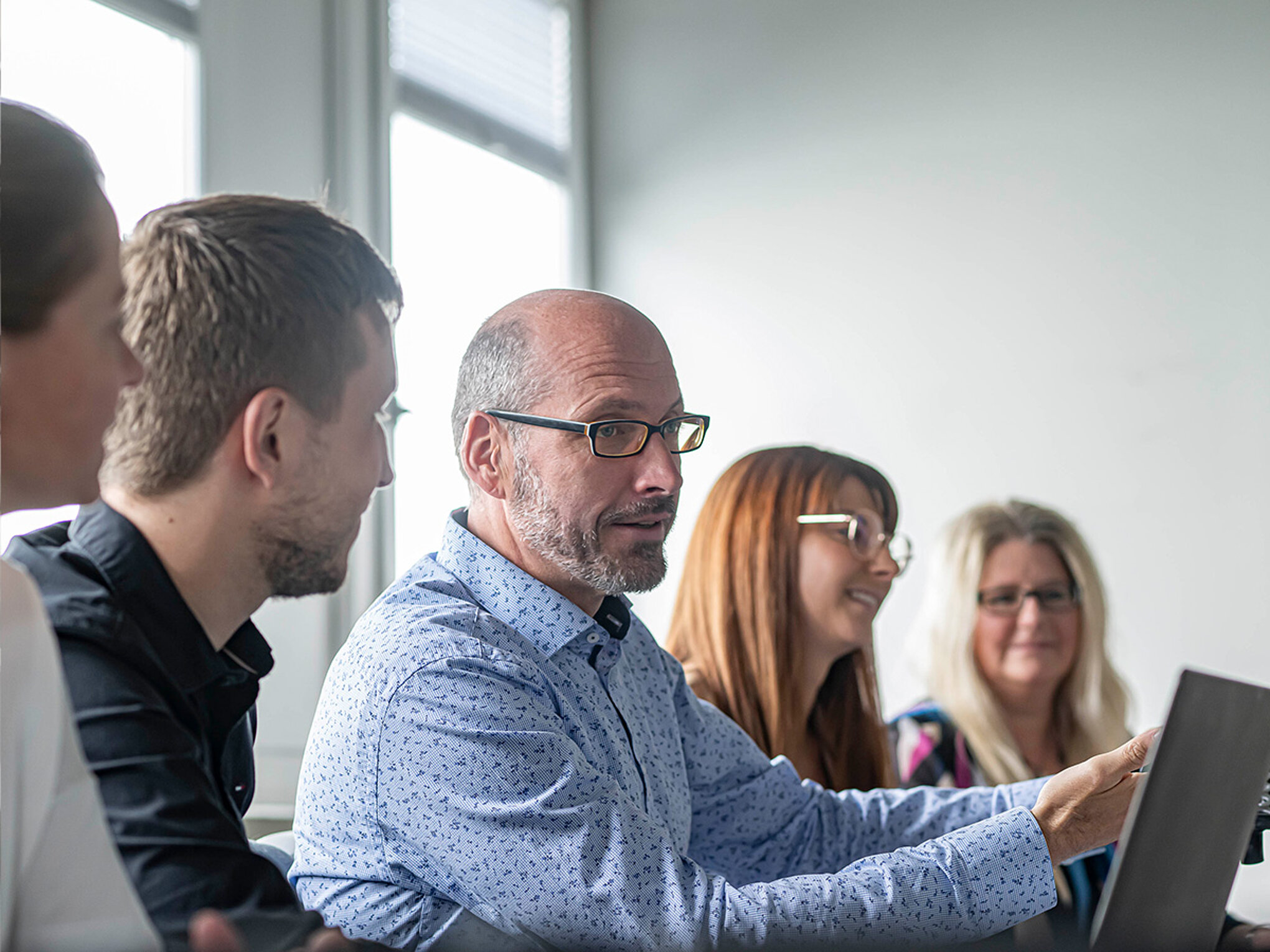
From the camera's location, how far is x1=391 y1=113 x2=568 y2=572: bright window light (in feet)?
11.0

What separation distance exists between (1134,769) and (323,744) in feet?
2.77

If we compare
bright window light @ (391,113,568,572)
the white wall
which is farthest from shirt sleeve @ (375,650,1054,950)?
the white wall

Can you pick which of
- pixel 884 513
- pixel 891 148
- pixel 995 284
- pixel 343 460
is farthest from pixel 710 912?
pixel 891 148

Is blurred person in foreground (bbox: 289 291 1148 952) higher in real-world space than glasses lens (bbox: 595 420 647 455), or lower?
lower

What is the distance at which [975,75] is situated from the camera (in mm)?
3727

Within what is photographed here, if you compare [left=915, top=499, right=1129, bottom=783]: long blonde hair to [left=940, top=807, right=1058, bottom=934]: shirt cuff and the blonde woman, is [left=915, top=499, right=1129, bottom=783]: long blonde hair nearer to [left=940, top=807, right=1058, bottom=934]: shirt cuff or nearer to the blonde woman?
the blonde woman

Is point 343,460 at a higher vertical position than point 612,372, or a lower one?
lower

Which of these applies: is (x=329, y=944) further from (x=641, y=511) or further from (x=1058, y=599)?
(x=1058, y=599)

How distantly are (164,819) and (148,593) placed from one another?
0.59 ft

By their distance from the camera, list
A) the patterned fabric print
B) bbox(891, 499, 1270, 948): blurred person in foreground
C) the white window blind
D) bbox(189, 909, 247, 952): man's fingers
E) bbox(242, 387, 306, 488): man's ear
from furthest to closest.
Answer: the white window blind < bbox(891, 499, 1270, 948): blurred person in foreground < the patterned fabric print < bbox(242, 387, 306, 488): man's ear < bbox(189, 909, 247, 952): man's fingers

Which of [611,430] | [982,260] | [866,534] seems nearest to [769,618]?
[866,534]

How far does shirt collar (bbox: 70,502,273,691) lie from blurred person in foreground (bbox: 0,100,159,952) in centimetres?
16

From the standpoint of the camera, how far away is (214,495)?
3.08 feet

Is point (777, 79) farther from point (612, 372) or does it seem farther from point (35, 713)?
point (35, 713)
